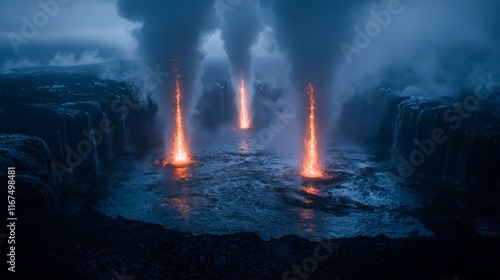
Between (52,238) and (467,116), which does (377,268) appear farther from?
(467,116)

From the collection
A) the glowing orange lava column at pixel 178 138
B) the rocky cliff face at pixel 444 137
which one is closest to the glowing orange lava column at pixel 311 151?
the rocky cliff face at pixel 444 137

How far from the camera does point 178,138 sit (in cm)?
3062

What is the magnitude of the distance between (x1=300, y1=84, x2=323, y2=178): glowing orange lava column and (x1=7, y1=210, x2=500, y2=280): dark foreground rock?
13.1 metres

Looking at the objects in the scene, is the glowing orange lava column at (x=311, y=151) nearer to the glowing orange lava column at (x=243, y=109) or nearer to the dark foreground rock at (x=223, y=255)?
the dark foreground rock at (x=223, y=255)

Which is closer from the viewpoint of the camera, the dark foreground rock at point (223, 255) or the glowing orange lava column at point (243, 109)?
the dark foreground rock at point (223, 255)

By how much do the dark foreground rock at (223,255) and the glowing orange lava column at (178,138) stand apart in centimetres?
1722

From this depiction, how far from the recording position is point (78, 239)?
10.3 m

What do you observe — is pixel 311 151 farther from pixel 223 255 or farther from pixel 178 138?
pixel 223 255

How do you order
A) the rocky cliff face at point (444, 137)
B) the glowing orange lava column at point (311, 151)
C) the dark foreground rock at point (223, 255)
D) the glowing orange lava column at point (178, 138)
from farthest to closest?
the glowing orange lava column at point (178, 138) < the glowing orange lava column at point (311, 151) < the rocky cliff face at point (444, 137) < the dark foreground rock at point (223, 255)

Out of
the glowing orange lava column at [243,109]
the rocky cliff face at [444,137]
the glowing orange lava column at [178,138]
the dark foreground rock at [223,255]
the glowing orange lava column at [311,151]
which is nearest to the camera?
the dark foreground rock at [223,255]

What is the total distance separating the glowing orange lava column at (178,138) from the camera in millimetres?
28758

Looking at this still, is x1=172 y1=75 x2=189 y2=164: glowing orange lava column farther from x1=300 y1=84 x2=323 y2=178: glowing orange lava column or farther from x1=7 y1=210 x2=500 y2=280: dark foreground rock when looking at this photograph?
x1=7 y1=210 x2=500 y2=280: dark foreground rock

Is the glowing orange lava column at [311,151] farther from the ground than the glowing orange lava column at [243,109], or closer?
closer

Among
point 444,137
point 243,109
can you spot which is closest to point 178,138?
point 243,109
